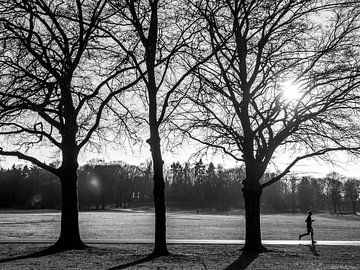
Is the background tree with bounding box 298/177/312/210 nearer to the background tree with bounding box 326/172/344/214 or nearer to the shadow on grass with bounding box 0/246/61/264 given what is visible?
the background tree with bounding box 326/172/344/214

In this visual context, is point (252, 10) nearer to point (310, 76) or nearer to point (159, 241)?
point (310, 76)

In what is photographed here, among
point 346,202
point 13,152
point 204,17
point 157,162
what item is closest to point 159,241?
point 157,162

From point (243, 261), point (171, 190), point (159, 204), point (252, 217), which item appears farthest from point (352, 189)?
point (159, 204)

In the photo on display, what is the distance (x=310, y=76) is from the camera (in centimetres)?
1653

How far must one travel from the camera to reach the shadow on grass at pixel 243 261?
40.5ft

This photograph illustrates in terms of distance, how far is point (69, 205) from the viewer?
16812mm

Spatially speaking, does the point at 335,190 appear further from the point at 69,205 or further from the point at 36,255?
the point at 36,255

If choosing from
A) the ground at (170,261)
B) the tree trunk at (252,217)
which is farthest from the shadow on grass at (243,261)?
the tree trunk at (252,217)

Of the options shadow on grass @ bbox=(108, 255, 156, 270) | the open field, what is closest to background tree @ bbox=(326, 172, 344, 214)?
the open field

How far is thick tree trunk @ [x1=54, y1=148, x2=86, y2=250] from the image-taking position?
653 inches

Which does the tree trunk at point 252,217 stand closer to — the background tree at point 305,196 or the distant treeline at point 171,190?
the distant treeline at point 171,190

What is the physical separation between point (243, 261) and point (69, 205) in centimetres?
715

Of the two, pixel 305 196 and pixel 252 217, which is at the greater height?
pixel 305 196

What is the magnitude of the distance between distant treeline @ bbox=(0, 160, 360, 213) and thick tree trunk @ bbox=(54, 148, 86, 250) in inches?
3357
